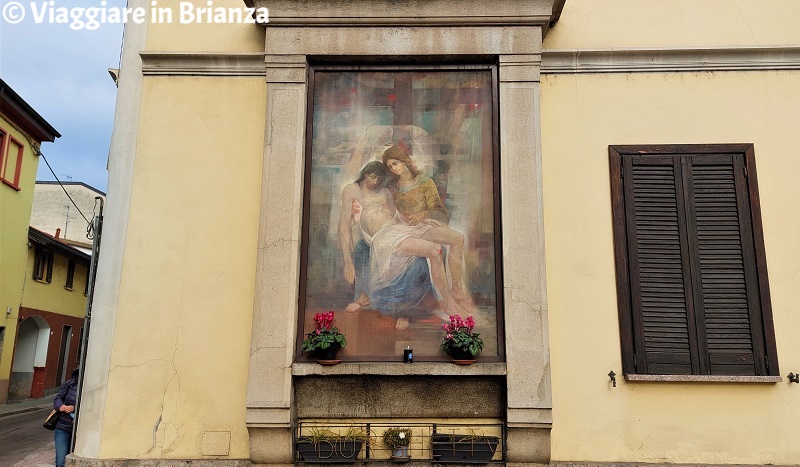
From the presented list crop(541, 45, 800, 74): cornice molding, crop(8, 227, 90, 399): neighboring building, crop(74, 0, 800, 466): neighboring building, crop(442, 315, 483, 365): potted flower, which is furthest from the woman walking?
crop(8, 227, 90, 399): neighboring building

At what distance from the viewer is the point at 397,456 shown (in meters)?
7.08

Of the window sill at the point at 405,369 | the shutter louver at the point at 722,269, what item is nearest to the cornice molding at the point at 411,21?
the shutter louver at the point at 722,269

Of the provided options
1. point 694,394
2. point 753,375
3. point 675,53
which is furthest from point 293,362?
point 675,53

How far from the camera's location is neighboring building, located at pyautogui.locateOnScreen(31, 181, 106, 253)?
32094mm

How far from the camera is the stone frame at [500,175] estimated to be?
23.2 ft

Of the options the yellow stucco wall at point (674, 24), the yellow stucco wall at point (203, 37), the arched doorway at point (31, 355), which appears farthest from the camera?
the arched doorway at point (31, 355)

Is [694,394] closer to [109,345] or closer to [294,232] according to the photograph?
[294,232]

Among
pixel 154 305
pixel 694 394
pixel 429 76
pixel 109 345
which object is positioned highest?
pixel 429 76

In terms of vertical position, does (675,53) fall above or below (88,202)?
below

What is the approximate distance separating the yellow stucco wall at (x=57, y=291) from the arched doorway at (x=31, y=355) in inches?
27.9

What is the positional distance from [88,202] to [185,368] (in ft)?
95.8

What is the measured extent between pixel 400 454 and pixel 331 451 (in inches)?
30.0

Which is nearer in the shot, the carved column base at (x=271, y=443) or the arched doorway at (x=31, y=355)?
the carved column base at (x=271, y=443)

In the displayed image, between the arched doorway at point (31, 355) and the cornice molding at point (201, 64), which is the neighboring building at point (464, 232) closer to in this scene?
the cornice molding at point (201, 64)
